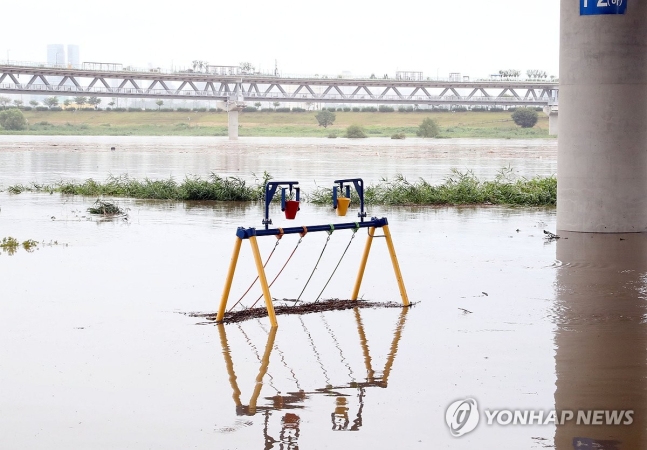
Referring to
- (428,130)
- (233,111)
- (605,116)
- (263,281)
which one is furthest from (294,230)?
(428,130)

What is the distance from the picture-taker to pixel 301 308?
1072cm

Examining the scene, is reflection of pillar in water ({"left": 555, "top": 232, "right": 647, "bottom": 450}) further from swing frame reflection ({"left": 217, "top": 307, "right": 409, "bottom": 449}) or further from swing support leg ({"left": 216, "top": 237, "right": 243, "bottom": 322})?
swing support leg ({"left": 216, "top": 237, "right": 243, "bottom": 322})

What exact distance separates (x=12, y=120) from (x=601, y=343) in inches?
6369

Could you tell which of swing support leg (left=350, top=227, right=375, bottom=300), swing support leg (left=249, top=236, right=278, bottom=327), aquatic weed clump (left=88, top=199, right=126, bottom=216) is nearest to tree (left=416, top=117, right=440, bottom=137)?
aquatic weed clump (left=88, top=199, right=126, bottom=216)

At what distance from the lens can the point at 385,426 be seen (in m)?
6.50

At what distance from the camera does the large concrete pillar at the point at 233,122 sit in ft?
429

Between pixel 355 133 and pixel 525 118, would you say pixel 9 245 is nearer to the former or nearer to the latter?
pixel 355 133

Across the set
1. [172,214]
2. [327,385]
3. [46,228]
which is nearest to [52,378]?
[327,385]

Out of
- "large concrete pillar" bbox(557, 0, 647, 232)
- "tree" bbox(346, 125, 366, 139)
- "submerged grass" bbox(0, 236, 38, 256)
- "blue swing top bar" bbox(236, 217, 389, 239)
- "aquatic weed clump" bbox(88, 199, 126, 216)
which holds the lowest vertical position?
"submerged grass" bbox(0, 236, 38, 256)

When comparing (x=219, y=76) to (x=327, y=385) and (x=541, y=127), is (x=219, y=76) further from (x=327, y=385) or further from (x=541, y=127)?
(x=327, y=385)

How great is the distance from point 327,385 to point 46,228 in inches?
487

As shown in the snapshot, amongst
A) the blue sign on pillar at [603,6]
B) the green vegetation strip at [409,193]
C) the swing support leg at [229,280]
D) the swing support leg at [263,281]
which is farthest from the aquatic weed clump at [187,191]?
the swing support leg at [263,281]

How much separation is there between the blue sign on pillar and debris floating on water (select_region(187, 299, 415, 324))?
8.47 meters

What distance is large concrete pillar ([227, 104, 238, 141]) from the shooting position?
130812mm
